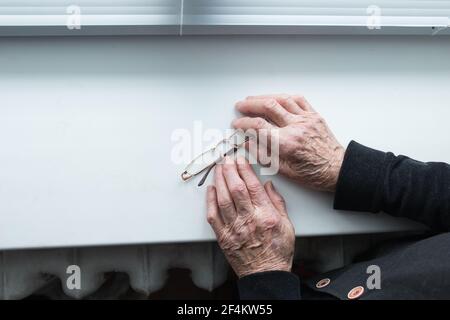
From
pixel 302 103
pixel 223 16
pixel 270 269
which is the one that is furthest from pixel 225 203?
pixel 223 16

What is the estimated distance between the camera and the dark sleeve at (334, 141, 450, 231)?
2.21 ft

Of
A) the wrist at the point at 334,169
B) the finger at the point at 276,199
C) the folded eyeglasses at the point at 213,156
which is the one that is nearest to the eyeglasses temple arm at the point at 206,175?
the folded eyeglasses at the point at 213,156

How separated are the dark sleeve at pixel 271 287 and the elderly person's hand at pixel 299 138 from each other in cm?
18

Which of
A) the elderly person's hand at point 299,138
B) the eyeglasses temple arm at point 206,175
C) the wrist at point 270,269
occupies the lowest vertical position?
the wrist at point 270,269

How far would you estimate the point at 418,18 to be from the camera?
76 cm

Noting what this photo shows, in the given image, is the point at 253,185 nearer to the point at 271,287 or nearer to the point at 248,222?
the point at 248,222

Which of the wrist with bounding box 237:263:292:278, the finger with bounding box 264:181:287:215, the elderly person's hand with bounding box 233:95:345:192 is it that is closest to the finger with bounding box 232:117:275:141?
the elderly person's hand with bounding box 233:95:345:192

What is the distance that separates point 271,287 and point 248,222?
0.41 feet

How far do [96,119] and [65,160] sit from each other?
0.31 feet

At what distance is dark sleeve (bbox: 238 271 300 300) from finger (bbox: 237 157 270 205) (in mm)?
135

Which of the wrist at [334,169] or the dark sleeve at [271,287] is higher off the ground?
the wrist at [334,169]

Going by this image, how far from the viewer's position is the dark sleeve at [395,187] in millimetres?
673

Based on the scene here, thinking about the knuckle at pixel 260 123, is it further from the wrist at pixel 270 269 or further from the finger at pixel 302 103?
the wrist at pixel 270 269
